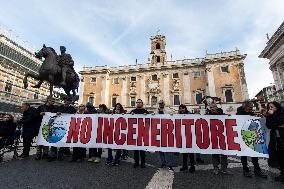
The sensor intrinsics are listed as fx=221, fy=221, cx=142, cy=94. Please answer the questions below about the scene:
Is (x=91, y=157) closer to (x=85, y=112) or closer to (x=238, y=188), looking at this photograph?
(x=85, y=112)

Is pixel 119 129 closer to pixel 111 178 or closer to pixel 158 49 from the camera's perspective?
pixel 111 178

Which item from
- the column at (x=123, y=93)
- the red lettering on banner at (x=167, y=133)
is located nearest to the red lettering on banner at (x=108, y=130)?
the red lettering on banner at (x=167, y=133)

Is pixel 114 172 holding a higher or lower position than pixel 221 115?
lower

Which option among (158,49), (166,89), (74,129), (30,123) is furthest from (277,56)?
(30,123)

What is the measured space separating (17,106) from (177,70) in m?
27.1

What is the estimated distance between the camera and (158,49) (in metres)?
45.3

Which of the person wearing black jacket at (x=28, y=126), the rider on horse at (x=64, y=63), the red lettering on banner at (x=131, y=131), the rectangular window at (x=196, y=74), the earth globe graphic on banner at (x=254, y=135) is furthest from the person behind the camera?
the rectangular window at (x=196, y=74)

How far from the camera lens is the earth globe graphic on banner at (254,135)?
5.09m

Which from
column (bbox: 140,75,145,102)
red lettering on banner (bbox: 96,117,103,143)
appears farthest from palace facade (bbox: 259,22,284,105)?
red lettering on banner (bbox: 96,117,103,143)

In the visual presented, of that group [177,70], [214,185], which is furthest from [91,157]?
[177,70]

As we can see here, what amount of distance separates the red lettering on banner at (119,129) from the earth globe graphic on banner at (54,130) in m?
1.48

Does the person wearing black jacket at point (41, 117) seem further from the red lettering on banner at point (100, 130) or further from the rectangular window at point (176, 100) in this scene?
the rectangular window at point (176, 100)

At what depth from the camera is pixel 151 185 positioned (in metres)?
3.84

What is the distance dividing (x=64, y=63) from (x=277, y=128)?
8642 millimetres
